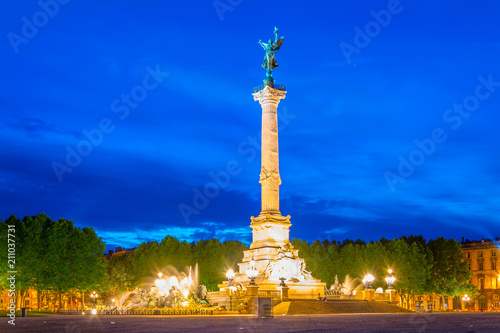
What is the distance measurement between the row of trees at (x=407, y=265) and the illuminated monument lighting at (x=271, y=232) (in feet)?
62.8

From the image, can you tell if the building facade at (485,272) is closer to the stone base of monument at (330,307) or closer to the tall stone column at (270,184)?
the tall stone column at (270,184)

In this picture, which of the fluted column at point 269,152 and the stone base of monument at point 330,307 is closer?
the stone base of monument at point 330,307

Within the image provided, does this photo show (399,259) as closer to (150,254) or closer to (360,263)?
(360,263)

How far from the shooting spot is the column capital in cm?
6856

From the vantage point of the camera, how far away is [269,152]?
6750 cm

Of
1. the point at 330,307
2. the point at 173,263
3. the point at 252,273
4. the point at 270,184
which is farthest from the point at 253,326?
the point at 173,263

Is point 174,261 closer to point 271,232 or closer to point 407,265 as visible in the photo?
point 271,232

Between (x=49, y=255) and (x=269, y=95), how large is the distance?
30.0 meters

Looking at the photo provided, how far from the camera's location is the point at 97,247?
235 ft

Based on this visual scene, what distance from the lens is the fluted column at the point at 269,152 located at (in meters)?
66.9

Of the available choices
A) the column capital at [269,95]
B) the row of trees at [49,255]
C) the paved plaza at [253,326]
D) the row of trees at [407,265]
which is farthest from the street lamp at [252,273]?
the row of trees at [407,265]

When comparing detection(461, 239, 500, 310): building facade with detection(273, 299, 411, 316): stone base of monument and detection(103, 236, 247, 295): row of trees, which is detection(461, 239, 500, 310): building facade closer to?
detection(103, 236, 247, 295): row of trees

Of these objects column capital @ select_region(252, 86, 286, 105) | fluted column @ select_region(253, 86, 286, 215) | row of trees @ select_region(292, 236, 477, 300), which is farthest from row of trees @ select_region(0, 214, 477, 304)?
column capital @ select_region(252, 86, 286, 105)

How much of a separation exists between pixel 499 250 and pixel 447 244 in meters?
30.0
